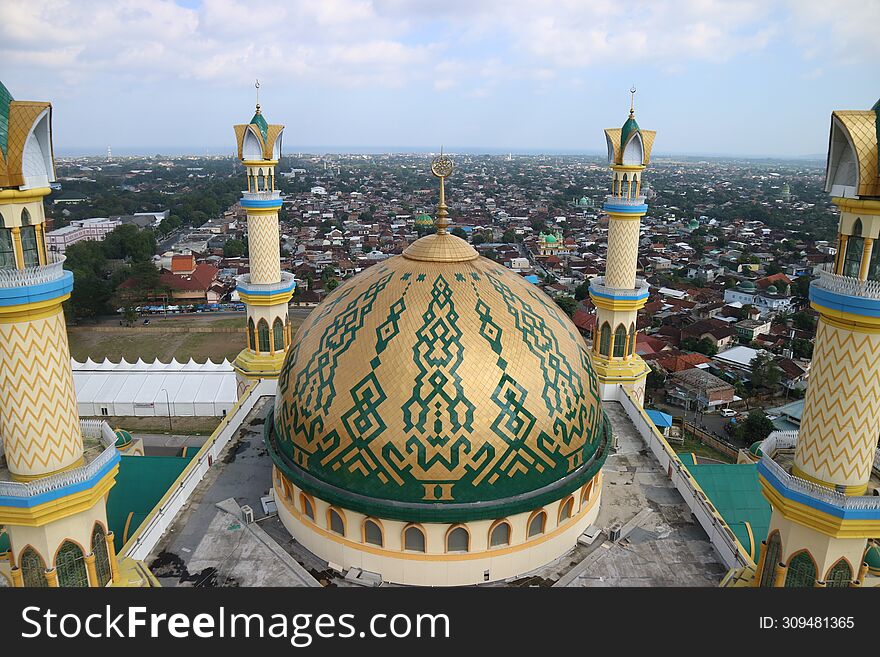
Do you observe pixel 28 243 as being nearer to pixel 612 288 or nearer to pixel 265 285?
pixel 265 285

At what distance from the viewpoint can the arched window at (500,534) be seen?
9.99 meters

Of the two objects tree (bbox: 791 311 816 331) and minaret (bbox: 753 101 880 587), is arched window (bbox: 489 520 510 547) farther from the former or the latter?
tree (bbox: 791 311 816 331)

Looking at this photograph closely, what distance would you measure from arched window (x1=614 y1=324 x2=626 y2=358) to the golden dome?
5.22 meters

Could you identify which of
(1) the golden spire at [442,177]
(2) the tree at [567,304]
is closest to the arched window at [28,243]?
(1) the golden spire at [442,177]

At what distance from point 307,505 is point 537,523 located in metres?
3.68

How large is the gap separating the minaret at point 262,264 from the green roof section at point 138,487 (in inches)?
111

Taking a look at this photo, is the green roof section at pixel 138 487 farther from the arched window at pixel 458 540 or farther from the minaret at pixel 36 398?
the arched window at pixel 458 540

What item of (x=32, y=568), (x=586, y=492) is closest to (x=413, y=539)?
(x=586, y=492)

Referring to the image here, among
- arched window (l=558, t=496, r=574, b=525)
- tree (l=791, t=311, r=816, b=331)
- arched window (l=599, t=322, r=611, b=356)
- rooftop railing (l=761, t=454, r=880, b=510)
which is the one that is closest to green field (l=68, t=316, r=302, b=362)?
arched window (l=599, t=322, r=611, b=356)

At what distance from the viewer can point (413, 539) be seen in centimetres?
1002

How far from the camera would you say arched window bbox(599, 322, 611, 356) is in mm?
16467

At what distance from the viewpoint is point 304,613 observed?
8.07m

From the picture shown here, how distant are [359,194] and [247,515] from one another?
414 ft

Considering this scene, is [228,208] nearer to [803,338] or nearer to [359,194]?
[359,194]
